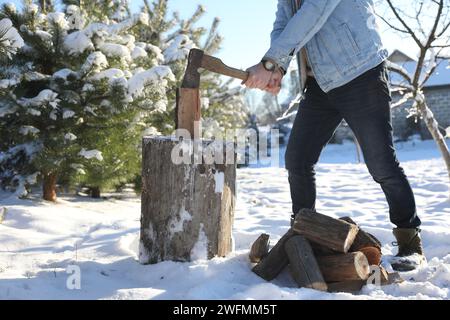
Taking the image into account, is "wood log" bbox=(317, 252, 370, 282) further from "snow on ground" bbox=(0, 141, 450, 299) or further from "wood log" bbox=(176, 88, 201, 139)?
"wood log" bbox=(176, 88, 201, 139)

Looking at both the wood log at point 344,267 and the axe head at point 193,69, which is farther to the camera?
the axe head at point 193,69

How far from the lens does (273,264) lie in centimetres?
224

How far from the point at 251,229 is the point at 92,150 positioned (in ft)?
5.67

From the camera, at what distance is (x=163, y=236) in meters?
2.39

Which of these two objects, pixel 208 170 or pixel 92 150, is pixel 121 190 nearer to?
pixel 92 150

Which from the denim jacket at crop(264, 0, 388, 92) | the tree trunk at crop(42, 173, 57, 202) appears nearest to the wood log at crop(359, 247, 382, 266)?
the denim jacket at crop(264, 0, 388, 92)

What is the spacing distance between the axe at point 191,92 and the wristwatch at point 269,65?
0.22 m

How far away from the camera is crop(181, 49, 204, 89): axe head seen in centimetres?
243

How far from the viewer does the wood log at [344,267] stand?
6.86 feet

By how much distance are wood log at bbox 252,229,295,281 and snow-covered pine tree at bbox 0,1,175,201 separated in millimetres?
2544

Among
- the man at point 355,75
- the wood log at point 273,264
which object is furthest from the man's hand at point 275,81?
the wood log at point 273,264

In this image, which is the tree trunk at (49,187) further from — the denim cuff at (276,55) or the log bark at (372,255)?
the log bark at (372,255)

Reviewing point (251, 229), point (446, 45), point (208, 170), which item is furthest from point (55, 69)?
point (446, 45)

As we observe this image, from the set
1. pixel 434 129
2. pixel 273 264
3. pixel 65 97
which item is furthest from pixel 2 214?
pixel 434 129
